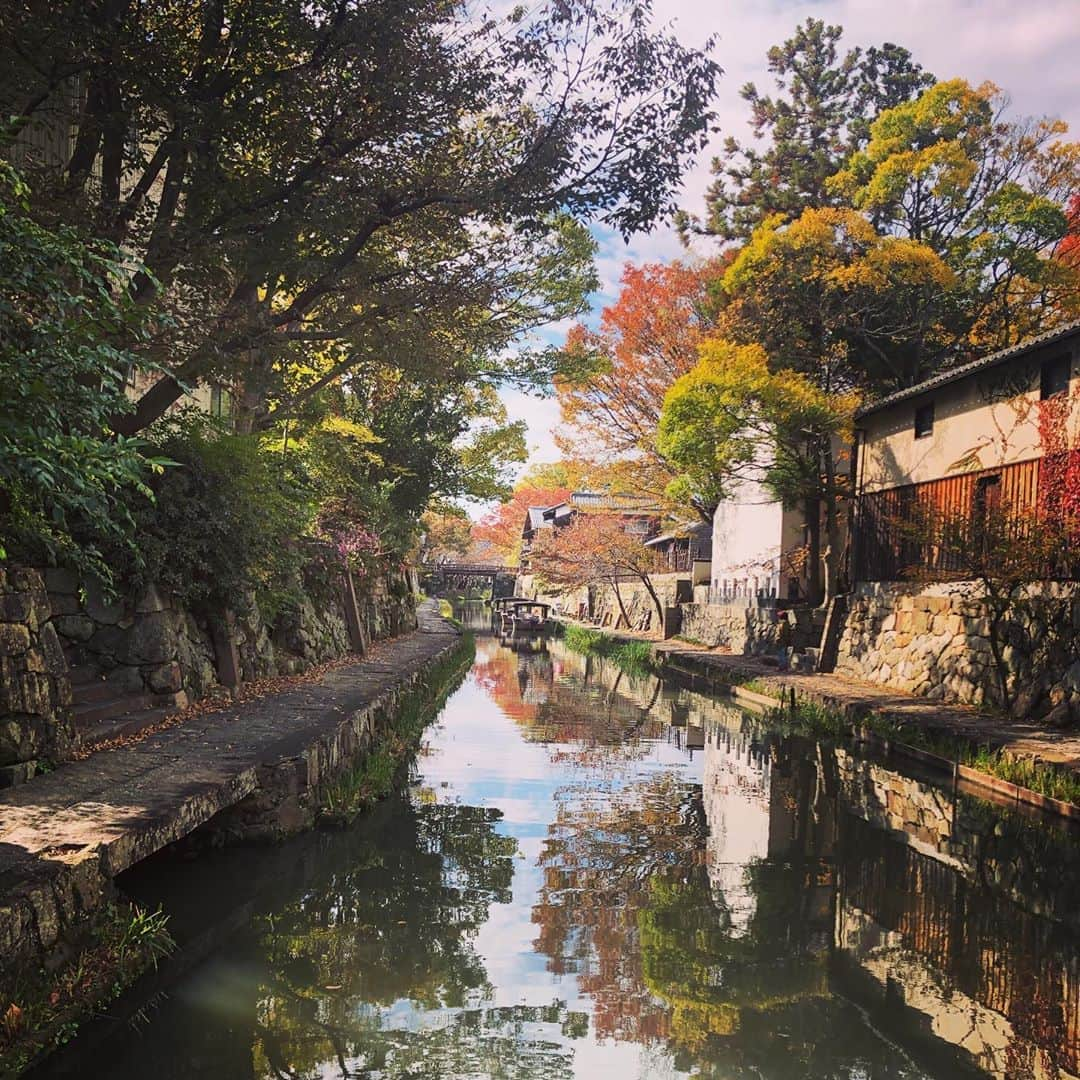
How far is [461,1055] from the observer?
14.9ft

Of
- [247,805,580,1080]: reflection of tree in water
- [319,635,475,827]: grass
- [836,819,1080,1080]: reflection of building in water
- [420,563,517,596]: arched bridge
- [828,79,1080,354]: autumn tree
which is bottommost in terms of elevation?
[247,805,580,1080]: reflection of tree in water

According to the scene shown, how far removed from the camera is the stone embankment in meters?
4.30

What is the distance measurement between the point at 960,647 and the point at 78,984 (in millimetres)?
14475

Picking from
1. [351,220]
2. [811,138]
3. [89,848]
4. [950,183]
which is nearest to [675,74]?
[351,220]

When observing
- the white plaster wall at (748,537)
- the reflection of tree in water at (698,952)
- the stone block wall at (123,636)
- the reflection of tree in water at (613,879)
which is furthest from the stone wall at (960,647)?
the stone block wall at (123,636)

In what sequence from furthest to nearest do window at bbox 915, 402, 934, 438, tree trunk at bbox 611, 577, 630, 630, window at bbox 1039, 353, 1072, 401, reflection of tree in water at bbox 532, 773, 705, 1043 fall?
tree trunk at bbox 611, 577, 630, 630
window at bbox 915, 402, 934, 438
window at bbox 1039, 353, 1072, 401
reflection of tree in water at bbox 532, 773, 705, 1043

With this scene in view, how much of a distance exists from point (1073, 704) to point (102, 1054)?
12.0 metres

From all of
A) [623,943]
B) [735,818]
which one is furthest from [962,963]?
[735,818]

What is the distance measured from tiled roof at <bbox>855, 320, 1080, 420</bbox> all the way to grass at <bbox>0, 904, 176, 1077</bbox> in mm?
13666

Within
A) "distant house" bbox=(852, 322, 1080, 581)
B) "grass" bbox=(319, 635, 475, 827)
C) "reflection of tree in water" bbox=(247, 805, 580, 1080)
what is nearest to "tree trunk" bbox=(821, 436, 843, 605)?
"distant house" bbox=(852, 322, 1080, 581)

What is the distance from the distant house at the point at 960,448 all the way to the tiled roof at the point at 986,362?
0.02 meters

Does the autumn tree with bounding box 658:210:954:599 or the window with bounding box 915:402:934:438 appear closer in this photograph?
the window with bounding box 915:402:934:438

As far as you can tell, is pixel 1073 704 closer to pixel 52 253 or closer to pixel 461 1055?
pixel 461 1055

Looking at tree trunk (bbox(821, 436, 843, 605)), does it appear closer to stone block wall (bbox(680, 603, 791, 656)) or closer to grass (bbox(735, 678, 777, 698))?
stone block wall (bbox(680, 603, 791, 656))
